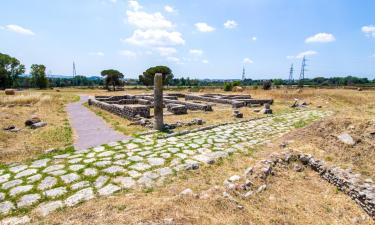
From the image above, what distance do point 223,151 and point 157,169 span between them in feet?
7.13

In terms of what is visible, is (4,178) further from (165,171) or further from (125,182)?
(165,171)

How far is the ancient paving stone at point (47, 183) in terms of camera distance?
4470 mm

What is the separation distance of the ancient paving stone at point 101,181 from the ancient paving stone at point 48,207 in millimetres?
719

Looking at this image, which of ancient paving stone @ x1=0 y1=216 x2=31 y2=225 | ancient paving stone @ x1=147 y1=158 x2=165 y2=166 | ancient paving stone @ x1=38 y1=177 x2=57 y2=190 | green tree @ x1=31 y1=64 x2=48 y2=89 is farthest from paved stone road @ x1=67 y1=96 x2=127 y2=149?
green tree @ x1=31 y1=64 x2=48 y2=89

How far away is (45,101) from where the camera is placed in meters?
20.4

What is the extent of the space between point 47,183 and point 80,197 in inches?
39.5

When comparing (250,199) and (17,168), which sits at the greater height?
(17,168)

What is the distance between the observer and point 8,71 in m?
47.2

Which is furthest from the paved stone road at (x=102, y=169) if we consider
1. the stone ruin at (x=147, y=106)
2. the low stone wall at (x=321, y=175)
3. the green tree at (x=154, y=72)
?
the green tree at (x=154, y=72)

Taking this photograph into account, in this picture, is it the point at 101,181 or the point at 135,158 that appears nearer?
the point at 101,181

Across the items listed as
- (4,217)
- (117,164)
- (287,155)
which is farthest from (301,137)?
(4,217)

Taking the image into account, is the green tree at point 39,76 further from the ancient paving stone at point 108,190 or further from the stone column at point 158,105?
the ancient paving stone at point 108,190

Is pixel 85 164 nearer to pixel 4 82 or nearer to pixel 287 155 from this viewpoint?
pixel 287 155

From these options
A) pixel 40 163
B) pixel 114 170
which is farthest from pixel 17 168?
pixel 114 170
